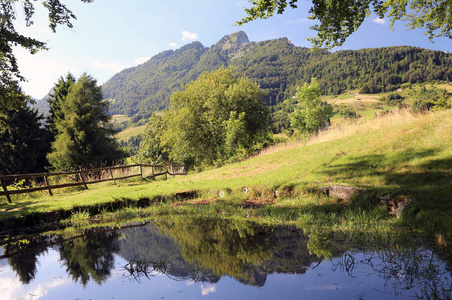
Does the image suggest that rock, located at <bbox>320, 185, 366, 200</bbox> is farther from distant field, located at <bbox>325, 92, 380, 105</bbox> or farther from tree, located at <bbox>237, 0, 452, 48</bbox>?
distant field, located at <bbox>325, 92, 380, 105</bbox>

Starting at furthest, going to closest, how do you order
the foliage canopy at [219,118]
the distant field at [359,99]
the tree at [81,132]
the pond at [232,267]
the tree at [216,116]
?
the distant field at [359,99], the tree at [216,116], the tree at [81,132], the foliage canopy at [219,118], the pond at [232,267]

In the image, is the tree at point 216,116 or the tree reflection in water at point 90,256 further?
the tree at point 216,116

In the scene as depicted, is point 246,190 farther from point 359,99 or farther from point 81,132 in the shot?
point 359,99

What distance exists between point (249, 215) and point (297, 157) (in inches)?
327

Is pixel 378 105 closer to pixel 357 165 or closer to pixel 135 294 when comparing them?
pixel 357 165

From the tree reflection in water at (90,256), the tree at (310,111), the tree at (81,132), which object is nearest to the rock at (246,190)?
the tree reflection in water at (90,256)

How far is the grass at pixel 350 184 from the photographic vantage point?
6.83m

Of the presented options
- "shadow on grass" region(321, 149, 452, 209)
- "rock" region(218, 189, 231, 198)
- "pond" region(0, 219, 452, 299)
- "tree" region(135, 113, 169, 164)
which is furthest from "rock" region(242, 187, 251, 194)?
"tree" region(135, 113, 169, 164)

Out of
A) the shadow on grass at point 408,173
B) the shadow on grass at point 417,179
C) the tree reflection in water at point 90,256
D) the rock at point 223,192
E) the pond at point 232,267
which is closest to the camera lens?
the pond at point 232,267

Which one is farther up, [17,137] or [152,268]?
[17,137]

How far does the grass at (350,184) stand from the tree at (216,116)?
710 inches

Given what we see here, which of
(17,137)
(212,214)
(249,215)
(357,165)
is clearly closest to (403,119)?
(357,165)

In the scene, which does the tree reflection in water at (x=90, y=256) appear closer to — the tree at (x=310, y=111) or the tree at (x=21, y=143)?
the tree at (x=21, y=143)

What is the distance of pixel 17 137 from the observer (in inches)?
1262
